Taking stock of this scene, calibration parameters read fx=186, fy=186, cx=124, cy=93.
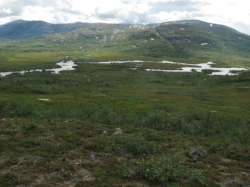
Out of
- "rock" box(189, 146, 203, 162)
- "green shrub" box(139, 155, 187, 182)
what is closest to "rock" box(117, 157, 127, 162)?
"green shrub" box(139, 155, 187, 182)

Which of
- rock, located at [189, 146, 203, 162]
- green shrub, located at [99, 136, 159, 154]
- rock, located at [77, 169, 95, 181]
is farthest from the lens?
rock, located at [189, 146, 203, 162]

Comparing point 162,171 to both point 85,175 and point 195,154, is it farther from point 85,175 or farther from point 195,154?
point 195,154

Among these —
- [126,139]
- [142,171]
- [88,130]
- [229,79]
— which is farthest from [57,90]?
[229,79]

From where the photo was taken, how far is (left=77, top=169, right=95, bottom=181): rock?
1707 cm

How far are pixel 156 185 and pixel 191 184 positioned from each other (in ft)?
11.5

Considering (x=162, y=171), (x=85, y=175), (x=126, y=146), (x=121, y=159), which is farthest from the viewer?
(x=126, y=146)

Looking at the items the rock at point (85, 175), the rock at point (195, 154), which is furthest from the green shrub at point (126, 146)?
the rock at point (85, 175)

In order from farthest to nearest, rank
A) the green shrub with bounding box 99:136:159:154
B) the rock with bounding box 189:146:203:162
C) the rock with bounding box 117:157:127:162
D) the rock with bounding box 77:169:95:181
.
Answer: the rock with bounding box 189:146:203:162, the green shrub with bounding box 99:136:159:154, the rock with bounding box 117:157:127:162, the rock with bounding box 77:169:95:181

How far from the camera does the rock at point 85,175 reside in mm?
17069

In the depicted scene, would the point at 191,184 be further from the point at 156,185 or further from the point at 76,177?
the point at 76,177

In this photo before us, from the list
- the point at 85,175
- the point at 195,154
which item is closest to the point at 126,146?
the point at 85,175

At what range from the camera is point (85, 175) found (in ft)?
57.8

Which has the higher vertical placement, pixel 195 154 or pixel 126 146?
pixel 126 146

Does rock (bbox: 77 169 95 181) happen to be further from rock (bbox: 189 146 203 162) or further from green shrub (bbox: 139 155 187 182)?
rock (bbox: 189 146 203 162)
